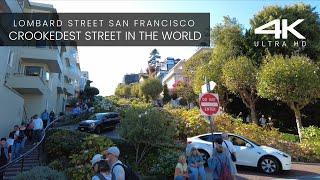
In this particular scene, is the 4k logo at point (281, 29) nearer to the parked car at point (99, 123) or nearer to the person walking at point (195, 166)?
the parked car at point (99, 123)

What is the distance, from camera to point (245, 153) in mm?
15562

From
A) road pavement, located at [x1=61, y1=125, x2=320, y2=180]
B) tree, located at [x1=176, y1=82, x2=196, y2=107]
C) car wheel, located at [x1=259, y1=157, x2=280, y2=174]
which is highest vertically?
tree, located at [x1=176, y1=82, x2=196, y2=107]

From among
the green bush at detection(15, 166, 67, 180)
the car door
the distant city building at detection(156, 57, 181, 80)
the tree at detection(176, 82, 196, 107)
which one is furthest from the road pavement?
the distant city building at detection(156, 57, 181, 80)

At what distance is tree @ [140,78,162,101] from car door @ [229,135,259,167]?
159 ft

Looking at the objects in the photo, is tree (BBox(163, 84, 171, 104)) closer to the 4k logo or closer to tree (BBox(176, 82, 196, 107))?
tree (BBox(176, 82, 196, 107))

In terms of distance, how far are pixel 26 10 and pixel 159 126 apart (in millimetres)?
19737

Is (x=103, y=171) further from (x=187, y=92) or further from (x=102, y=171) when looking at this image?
(x=187, y=92)

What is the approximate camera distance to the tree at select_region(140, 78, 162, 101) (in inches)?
2525

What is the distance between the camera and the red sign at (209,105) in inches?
434

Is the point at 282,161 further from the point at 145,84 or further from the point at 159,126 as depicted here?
the point at 145,84

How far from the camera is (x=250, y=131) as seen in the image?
21.4 metres

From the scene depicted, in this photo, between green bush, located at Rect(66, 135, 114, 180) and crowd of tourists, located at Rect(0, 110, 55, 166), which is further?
crowd of tourists, located at Rect(0, 110, 55, 166)

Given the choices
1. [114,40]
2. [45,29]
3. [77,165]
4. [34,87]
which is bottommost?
[77,165]

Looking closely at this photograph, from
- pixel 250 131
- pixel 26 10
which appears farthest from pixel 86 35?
pixel 250 131
